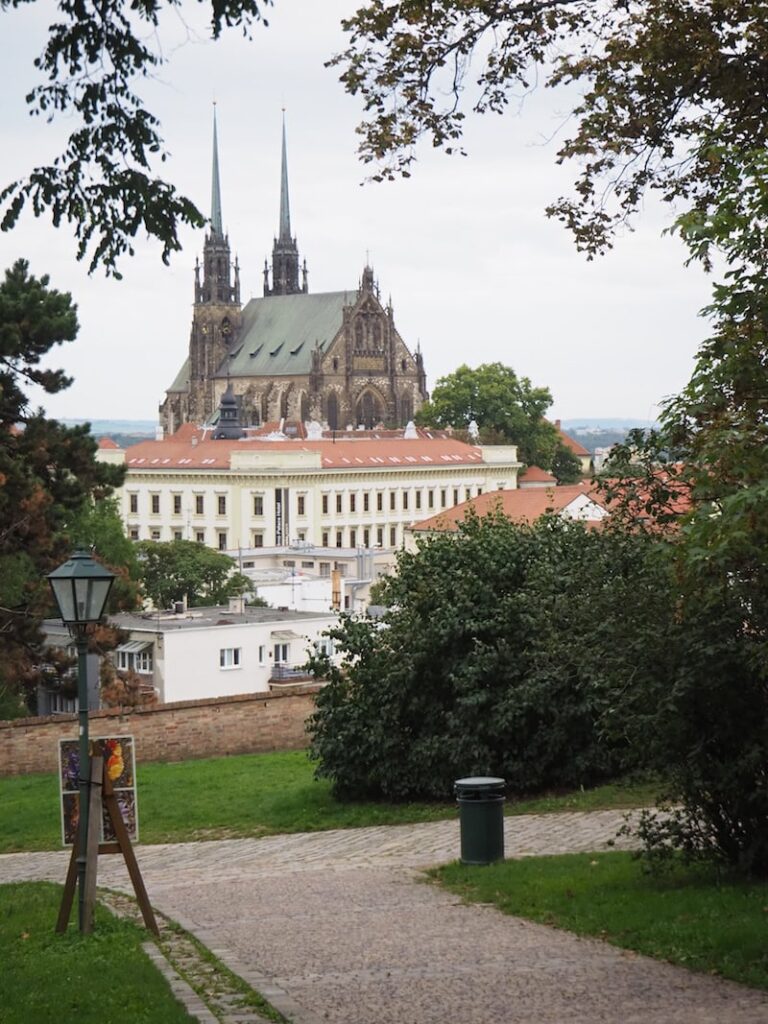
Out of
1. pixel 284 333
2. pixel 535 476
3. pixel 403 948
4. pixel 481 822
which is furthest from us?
pixel 284 333

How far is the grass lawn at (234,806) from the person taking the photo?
20672 millimetres

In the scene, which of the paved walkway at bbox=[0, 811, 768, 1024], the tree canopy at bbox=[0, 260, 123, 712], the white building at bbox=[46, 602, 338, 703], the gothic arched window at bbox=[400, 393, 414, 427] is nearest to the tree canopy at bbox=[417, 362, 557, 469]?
the gothic arched window at bbox=[400, 393, 414, 427]

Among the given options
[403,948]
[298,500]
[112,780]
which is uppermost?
[298,500]

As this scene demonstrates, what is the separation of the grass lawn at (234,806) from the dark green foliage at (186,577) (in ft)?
176

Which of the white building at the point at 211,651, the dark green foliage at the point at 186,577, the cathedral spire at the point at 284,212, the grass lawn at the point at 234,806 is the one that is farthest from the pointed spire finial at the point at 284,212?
the grass lawn at the point at 234,806

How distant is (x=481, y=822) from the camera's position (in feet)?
52.0

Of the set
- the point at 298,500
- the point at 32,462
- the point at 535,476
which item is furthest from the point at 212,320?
the point at 32,462

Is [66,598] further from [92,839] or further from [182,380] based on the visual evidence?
[182,380]

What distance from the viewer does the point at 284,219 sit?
7800 inches

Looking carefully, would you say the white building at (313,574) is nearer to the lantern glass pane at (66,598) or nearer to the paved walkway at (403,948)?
the paved walkway at (403,948)

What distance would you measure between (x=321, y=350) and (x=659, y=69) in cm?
16451

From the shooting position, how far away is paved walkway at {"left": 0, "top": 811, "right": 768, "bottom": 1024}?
972 centimetres

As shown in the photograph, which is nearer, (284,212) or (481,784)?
(481,784)

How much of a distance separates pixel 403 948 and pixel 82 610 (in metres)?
3.21
